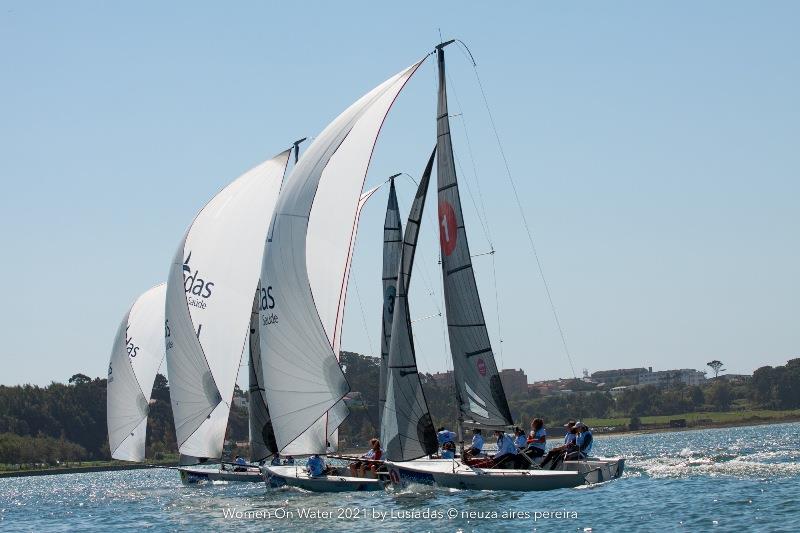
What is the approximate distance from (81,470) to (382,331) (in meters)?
54.5

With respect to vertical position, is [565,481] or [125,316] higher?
[125,316]

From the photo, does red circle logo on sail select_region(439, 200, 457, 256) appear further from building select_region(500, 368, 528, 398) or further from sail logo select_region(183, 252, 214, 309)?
building select_region(500, 368, 528, 398)

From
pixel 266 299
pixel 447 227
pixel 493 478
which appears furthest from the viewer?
pixel 266 299

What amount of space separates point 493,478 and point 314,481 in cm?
728

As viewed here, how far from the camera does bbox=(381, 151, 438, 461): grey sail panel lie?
32219 mm

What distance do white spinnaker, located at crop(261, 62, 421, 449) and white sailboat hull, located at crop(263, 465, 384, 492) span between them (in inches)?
Answer: 84.0

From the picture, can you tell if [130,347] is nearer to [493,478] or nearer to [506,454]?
[506,454]

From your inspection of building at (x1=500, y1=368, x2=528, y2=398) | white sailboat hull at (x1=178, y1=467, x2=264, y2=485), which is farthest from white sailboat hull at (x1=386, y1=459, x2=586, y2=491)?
building at (x1=500, y1=368, x2=528, y2=398)

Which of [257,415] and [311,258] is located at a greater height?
[311,258]

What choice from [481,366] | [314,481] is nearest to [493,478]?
[481,366]

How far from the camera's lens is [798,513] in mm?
24062

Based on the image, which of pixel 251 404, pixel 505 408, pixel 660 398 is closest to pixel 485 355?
pixel 505 408

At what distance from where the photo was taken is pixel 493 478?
29.6 m

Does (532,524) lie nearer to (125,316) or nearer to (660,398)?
(125,316)
